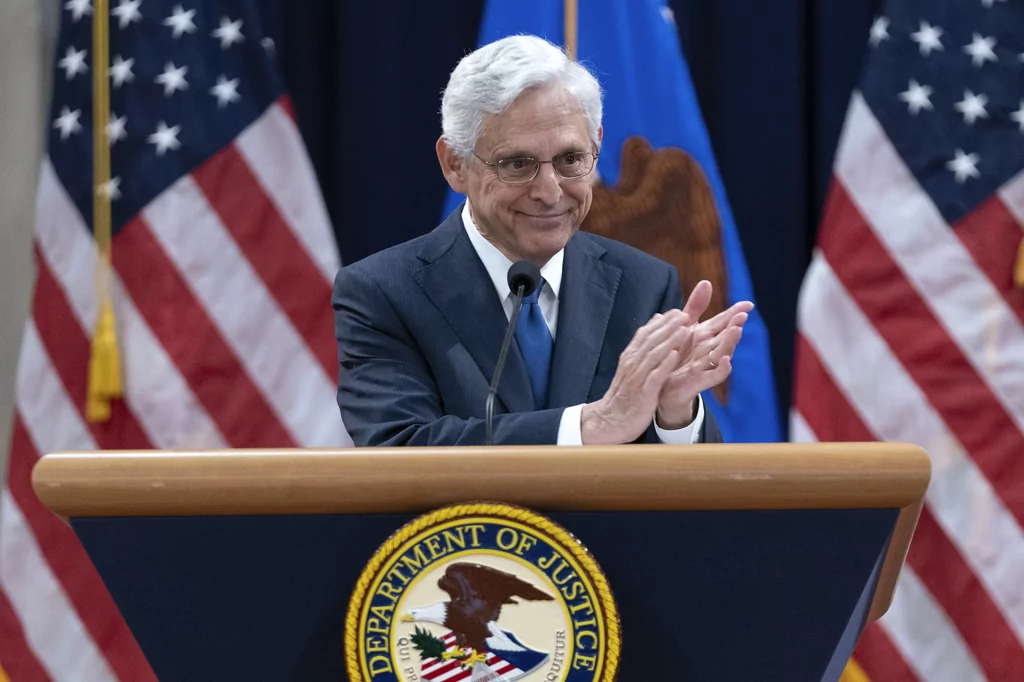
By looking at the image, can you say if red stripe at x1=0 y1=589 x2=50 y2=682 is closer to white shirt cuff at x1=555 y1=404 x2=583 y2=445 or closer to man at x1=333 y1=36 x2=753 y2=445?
man at x1=333 y1=36 x2=753 y2=445

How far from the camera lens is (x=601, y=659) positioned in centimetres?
104

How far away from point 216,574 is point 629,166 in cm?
217

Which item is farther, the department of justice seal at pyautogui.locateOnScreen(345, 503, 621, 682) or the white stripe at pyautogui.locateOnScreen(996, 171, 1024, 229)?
the white stripe at pyautogui.locateOnScreen(996, 171, 1024, 229)

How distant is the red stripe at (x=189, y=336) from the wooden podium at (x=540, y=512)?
202 centimetres

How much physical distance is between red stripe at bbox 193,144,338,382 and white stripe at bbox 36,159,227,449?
0.33 m

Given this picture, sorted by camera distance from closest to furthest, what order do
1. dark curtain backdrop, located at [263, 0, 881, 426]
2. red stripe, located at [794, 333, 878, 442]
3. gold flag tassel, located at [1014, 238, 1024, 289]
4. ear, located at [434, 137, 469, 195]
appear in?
ear, located at [434, 137, 469, 195] → gold flag tassel, located at [1014, 238, 1024, 289] → red stripe, located at [794, 333, 878, 442] → dark curtain backdrop, located at [263, 0, 881, 426]

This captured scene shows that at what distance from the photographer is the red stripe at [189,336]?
311 cm

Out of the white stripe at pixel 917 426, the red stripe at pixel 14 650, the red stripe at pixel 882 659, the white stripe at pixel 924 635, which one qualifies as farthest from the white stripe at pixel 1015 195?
the red stripe at pixel 14 650

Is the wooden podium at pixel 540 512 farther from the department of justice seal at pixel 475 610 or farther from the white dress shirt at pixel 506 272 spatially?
the white dress shirt at pixel 506 272

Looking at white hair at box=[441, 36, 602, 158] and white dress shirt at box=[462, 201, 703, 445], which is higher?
white hair at box=[441, 36, 602, 158]

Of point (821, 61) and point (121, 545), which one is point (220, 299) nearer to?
point (821, 61)

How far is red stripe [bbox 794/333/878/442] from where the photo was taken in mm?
3053

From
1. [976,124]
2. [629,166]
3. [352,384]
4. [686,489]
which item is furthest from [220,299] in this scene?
[686,489]

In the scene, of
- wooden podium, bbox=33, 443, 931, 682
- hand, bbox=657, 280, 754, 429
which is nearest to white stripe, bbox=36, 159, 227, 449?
hand, bbox=657, 280, 754, 429
